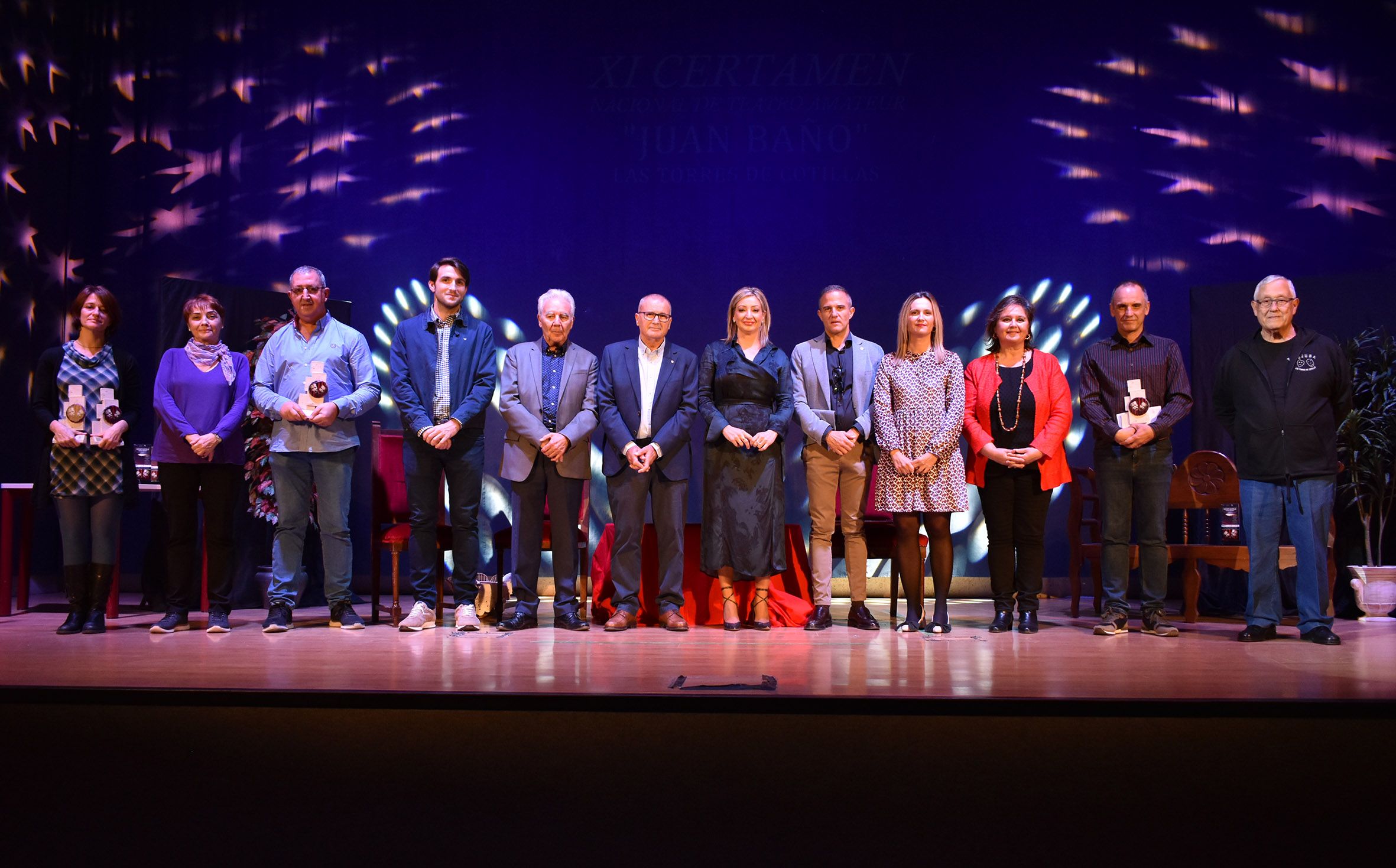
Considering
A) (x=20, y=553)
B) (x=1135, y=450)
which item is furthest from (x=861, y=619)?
(x=20, y=553)

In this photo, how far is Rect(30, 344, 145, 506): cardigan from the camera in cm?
430

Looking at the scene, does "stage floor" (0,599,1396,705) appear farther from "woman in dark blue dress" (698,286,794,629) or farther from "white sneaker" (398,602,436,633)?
"woman in dark blue dress" (698,286,794,629)

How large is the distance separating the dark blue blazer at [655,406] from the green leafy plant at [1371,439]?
368 centimetres

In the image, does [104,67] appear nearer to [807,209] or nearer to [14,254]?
[14,254]

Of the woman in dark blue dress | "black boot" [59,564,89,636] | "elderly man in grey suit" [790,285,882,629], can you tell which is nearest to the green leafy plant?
"elderly man in grey suit" [790,285,882,629]

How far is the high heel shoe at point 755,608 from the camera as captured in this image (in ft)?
14.6

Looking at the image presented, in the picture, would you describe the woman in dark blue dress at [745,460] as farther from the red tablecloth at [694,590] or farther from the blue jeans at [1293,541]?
the blue jeans at [1293,541]

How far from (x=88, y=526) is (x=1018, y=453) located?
14.0 ft

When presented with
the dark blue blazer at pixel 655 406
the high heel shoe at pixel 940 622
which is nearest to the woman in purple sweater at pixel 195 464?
the dark blue blazer at pixel 655 406

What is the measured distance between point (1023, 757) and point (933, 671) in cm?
59

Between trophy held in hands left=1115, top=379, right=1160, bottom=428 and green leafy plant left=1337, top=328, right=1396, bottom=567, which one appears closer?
trophy held in hands left=1115, top=379, right=1160, bottom=428

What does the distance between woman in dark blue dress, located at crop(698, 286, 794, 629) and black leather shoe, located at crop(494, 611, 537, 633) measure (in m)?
0.85

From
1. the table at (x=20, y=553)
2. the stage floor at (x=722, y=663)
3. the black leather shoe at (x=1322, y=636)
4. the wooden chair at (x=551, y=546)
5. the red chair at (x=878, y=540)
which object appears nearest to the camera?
the stage floor at (x=722, y=663)

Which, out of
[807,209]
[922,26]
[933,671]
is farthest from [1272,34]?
[933,671]
